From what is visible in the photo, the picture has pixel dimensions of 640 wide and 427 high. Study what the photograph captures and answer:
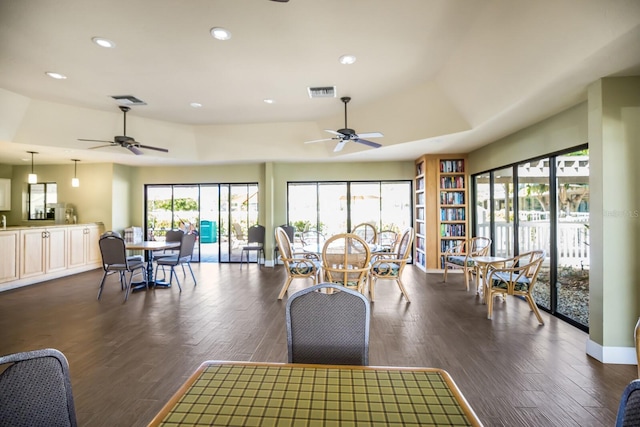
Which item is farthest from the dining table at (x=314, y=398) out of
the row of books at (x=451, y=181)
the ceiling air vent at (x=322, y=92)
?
the row of books at (x=451, y=181)

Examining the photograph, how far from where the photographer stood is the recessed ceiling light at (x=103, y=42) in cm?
328

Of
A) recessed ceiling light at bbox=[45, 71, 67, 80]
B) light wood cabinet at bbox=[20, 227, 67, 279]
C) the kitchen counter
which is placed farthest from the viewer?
light wood cabinet at bbox=[20, 227, 67, 279]

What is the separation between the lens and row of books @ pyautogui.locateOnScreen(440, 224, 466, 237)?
679 centimetres

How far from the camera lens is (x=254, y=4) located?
9.05 ft

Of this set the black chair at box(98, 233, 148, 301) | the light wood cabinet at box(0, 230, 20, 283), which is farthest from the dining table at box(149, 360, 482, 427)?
the light wood cabinet at box(0, 230, 20, 283)

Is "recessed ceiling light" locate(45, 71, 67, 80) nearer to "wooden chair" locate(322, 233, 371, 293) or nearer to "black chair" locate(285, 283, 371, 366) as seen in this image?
"wooden chair" locate(322, 233, 371, 293)

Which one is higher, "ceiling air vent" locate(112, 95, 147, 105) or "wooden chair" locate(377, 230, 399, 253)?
"ceiling air vent" locate(112, 95, 147, 105)

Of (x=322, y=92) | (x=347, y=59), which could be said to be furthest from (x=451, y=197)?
(x=347, y=59)

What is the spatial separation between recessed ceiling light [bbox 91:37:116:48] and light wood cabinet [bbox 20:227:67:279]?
4.55 m

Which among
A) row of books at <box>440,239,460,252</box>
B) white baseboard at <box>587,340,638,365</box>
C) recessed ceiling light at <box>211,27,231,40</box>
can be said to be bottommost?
white baseboard at <box>587,340,638,365</box>

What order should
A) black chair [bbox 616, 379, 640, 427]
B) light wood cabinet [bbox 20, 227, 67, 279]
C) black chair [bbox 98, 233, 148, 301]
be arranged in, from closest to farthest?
black chair [bbox 616, 379, 640, 427], black chair [bbox 98, 233, 148, 301], light wood cabinet [bbox 20, 227, 67, 279]

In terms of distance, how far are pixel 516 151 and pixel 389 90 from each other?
7.33ft

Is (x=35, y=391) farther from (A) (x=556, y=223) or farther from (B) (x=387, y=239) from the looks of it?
(B) (x=387, y=239)

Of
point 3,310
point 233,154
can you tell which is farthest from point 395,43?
point 3,310
